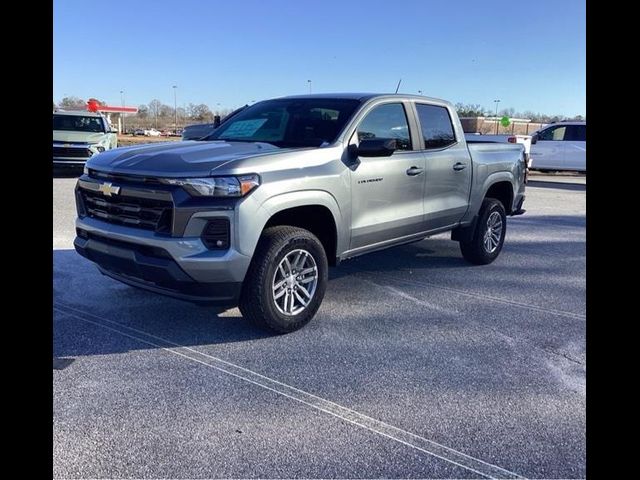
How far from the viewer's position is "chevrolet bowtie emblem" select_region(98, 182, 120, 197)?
409cm

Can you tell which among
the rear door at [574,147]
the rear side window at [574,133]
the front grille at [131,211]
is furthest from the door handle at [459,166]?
the rear side window at [574,133]

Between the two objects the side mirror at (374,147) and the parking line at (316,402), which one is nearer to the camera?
the parking line at (316,402)

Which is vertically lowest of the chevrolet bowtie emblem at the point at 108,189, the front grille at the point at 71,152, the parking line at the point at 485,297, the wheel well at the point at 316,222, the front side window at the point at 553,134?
the parking line at the point at 485,297

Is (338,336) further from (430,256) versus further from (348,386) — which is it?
(430,256)

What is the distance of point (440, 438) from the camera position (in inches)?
115

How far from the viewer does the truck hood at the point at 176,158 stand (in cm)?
383

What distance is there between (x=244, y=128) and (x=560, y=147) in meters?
16.8

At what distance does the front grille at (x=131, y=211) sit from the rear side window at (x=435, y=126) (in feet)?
9.52

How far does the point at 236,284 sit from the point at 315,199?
3.05ft

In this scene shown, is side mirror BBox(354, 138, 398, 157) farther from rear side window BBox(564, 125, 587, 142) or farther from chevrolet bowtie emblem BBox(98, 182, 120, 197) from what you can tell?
rear side window BBox(564, 125, 587, 142)

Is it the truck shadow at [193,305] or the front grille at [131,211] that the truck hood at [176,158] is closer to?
the front grille at [131,211]

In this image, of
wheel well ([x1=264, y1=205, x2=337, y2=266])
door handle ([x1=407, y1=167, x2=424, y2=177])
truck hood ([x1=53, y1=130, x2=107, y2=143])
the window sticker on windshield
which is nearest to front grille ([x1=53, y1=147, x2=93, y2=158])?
truck hood ([x1=53, y1=130, x2=107, y2=143])

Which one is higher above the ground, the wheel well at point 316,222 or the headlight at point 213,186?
the headlight at point 213,186
